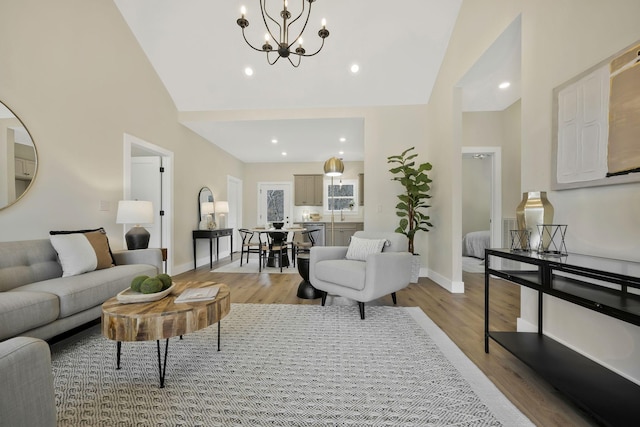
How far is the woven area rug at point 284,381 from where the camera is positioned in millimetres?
1354

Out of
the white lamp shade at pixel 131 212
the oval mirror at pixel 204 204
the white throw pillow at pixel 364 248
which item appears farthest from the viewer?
the oval mirror at pixel 204 204

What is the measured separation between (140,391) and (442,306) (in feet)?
9.15

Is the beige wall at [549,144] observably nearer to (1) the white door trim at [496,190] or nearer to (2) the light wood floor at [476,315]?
(2) the light wood floor at [476,315]

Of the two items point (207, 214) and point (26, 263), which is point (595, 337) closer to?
point (26, 263)

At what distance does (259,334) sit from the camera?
7.52 ft

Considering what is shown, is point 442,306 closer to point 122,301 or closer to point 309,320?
point 309,320

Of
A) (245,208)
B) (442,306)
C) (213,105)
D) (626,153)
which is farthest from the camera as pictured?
(245,208)

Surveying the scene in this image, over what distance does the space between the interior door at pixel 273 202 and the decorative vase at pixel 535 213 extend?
6.54m

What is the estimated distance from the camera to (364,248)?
311 centimetres

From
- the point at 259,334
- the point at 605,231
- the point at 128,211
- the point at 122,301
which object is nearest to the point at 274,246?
the point at 128,211

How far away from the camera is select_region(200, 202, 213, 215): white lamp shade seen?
5.53m

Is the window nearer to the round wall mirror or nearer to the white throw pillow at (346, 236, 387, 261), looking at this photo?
the round wall mirror

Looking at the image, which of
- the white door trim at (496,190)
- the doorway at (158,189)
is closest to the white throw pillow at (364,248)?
the white door trim at (496,190)

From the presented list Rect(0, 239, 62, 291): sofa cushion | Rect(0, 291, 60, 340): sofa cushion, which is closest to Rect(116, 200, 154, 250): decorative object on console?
Rect(0, 239, 62, 291): sofa cushion
